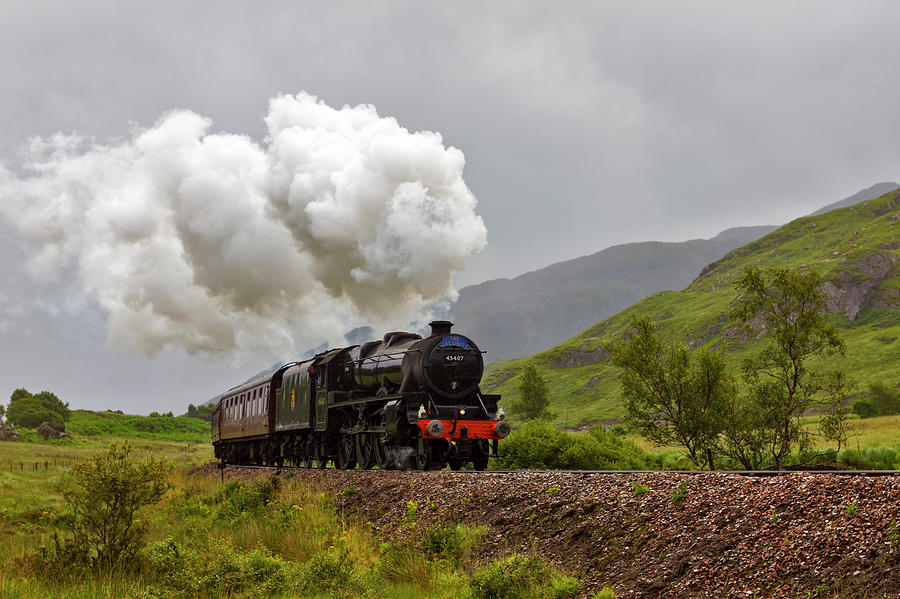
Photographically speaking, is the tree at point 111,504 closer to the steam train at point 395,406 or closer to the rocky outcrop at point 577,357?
the steam train at point 395,406

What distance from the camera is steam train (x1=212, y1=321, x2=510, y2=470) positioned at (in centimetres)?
1839

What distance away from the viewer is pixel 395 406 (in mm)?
18391

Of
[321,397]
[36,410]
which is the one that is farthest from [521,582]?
[36,410]

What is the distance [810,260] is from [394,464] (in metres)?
166

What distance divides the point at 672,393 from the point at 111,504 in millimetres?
21538

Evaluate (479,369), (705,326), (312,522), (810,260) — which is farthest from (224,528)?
(810,260)

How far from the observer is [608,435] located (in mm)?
24516

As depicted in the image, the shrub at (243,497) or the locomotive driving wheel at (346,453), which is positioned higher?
the locomotive driving wheel at (346,453)

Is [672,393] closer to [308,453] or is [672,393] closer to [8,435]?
[308,453]

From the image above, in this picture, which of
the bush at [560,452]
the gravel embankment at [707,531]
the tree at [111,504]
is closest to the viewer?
the gravel embankment at [707,531]

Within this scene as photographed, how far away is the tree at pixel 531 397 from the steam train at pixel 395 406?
38.1 meters

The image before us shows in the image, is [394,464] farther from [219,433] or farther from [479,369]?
[219,433]

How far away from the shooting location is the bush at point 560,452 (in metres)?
21.7

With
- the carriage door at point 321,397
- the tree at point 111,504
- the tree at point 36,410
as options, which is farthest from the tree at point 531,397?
the tree at point 36,410
